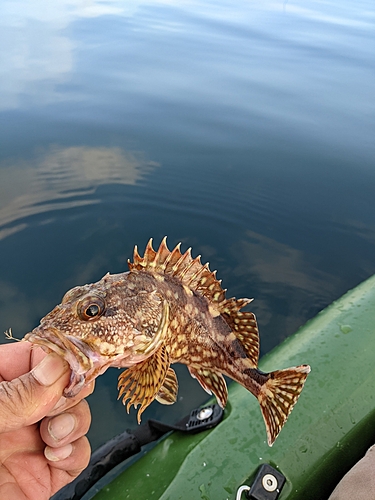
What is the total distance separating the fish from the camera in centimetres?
199

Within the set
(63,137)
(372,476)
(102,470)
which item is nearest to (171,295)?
(372,476)

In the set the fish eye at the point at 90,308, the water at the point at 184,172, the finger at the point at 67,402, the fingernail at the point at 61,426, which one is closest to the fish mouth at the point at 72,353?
the fish eye at the point at 90,308

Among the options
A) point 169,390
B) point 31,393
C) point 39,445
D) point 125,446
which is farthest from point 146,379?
point 125,446

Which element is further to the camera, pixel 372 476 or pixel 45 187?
pixel 45 187

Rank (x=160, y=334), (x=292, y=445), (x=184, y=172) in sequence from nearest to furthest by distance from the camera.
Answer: (x=160, y=334) → (x=292, y=445) → (x=184, y=172)

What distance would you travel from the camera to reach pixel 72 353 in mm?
1916

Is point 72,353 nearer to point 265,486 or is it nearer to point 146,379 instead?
point 146,379

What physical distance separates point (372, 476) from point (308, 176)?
6449 mm

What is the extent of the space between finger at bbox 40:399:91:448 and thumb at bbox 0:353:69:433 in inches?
19.7

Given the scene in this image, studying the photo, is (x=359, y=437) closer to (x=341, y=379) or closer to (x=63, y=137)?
(x=341, y=379)

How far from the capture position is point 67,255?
561 centimetres

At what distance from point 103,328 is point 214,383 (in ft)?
3.16

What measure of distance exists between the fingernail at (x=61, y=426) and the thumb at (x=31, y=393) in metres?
0.49

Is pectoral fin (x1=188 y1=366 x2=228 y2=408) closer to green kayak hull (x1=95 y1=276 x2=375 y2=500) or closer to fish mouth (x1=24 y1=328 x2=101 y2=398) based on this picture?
green kayak hull (x1=95 y1=276 x2=375 y2=500)
